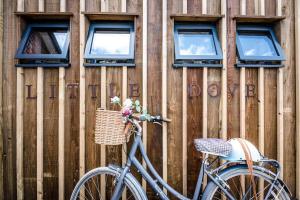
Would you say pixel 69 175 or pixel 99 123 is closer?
pixel 99 123

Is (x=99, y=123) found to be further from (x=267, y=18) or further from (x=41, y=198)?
(x=267, y=18)

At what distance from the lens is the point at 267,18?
3.05 m

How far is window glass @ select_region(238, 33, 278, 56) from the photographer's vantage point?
10.2ft

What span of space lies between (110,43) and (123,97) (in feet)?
2.30

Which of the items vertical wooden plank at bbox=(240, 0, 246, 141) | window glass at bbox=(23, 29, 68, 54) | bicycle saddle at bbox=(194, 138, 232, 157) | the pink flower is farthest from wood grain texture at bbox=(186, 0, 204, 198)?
window glass at bbox=(23, 29, 68, 54)

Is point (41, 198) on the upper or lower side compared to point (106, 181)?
lower

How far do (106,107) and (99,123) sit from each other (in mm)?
631

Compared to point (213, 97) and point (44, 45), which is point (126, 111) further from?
point (44, 45)

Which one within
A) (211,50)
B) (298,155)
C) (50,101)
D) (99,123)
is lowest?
(298,155)

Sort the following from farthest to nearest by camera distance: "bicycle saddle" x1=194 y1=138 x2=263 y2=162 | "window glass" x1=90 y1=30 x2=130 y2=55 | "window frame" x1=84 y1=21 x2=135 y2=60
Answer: "window glass" x1=90 y1=30 x2=130 y2=55, "window frame" x1=84 y1=21 x2=135 y2=60, "bicycle saddle" x1=194 y1=138 x2=263 y2=162

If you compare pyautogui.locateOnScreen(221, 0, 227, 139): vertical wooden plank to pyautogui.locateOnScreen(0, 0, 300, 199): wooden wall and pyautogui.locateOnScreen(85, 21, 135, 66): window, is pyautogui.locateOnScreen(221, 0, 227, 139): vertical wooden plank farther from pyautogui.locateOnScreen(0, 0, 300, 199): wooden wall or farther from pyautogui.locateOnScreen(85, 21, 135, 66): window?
pyautogui.locateOnScreen(85, 21, 135, 66): window

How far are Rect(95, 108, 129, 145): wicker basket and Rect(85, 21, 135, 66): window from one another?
2.64 ft

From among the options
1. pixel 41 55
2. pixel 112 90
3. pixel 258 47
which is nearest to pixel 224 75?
pixel 258 47

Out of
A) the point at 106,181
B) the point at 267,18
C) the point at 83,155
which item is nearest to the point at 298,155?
the point at 267,18
